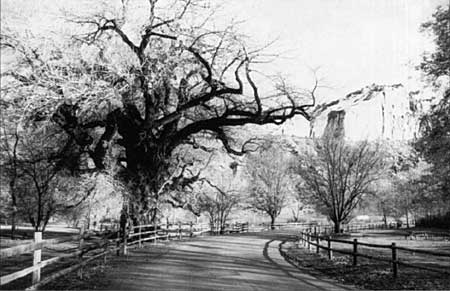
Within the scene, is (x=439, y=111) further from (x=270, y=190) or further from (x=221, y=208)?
(x=270, y=190)

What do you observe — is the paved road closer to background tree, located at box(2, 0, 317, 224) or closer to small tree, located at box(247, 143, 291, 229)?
background tree, located at box(2, 0, 317, 224)

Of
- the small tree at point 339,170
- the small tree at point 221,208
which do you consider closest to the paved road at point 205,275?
the small tree at point 339,170

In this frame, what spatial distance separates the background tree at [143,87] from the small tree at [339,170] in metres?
5.42

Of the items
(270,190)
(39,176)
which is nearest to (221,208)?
(270,190)

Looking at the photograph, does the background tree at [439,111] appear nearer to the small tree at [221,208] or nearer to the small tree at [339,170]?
the small tree at [339,170]

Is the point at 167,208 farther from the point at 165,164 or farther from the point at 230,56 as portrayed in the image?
the point at 230,56

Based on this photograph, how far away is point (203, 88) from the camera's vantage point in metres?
13.5

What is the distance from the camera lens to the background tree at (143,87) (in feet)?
30.5

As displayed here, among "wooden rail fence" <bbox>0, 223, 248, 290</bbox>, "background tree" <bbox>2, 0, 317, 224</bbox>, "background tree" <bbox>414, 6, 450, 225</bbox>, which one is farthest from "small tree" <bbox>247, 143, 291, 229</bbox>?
"background tree" <bbox>414, 6, 450, 225</bbox>

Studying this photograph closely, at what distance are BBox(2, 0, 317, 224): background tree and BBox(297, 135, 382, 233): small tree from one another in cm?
542

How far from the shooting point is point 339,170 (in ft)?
62.1

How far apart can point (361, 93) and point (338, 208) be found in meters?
8.15

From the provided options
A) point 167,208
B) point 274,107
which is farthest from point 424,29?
point 167,208

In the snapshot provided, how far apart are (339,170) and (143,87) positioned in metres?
10.5
